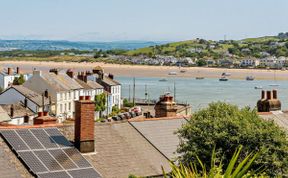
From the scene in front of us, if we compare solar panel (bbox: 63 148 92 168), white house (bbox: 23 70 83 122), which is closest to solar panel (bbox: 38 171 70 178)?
solar panel (bbox: 63 148 92 168)

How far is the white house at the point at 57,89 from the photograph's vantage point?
2712 inches

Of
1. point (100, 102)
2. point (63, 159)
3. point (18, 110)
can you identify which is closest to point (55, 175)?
point (63, 159)

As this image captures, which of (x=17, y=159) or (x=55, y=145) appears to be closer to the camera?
(x=17, y=159)

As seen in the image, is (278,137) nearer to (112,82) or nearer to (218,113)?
(218,113)

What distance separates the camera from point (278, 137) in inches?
741

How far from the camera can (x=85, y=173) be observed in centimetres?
1912

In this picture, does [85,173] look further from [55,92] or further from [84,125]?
[55,92]

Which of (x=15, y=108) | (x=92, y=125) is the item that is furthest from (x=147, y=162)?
(x=15, y=108)

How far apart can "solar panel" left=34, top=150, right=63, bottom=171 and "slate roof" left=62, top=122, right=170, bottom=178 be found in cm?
138

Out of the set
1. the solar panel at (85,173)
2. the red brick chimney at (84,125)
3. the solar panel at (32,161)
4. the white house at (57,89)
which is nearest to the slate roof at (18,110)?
the white house at (57,89)

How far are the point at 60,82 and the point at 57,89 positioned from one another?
3.73 metres

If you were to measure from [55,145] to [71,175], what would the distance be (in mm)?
1903

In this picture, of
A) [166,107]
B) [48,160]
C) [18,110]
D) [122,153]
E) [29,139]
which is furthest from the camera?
[18,110]

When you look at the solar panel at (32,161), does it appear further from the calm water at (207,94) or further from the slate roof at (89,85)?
the calm water at (207,94)
